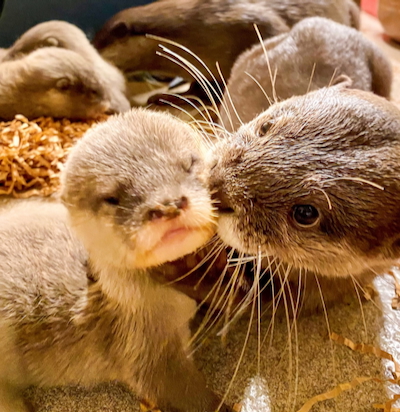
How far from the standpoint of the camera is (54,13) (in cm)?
288

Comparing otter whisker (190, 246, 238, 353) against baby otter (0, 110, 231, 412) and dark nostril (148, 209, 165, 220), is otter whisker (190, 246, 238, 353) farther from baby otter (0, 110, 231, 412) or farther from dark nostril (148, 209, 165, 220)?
dark nostril (148, 209, 165, 220)

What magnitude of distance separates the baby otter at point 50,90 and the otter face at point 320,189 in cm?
145

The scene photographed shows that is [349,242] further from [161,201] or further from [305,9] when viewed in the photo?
[305,9]

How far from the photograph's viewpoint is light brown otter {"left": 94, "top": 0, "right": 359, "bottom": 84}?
8.50ft

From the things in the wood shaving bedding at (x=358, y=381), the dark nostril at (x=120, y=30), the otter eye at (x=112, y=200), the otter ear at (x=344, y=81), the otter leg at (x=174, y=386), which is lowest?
the wood shaving bedding at (x=358, y=381)

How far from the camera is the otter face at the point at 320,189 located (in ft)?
3.52

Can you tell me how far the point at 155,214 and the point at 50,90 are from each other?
66.9 inches

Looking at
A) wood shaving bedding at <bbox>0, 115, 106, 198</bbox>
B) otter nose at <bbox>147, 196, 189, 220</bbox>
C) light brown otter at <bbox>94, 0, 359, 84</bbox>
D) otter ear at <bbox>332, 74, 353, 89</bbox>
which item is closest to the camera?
otter nose at <bbox>147, 196, 189, 220</bbox>

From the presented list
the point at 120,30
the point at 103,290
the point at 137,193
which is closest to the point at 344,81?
the point at 137,193

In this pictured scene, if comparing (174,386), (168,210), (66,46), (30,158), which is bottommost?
(174,386)

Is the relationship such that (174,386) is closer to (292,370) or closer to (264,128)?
(292,370)

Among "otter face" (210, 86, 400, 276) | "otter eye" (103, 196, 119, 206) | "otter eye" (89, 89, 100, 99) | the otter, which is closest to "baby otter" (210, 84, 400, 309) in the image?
"otter face" (210, 86, 400, 276)

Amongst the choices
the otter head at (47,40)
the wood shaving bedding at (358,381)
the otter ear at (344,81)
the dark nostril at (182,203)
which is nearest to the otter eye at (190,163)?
the dark nostril at (182,203)

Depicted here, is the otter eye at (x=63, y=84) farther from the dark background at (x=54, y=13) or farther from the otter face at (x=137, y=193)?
the otter face at (x=137, y=193)
